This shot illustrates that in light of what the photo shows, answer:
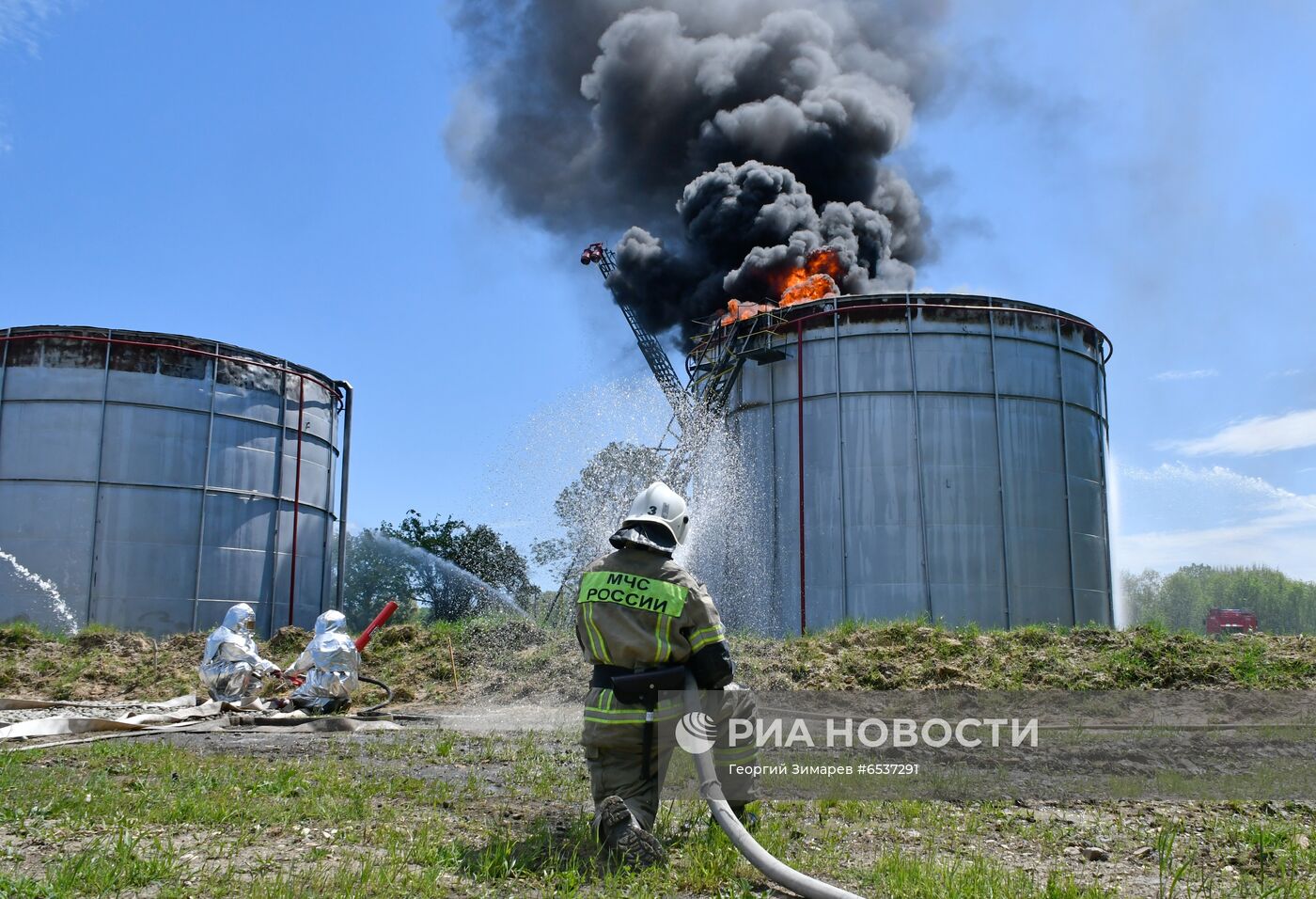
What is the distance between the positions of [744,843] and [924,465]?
15273 millimetres

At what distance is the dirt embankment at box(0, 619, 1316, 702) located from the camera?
12.9m

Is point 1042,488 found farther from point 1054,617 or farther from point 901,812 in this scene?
point 901,812

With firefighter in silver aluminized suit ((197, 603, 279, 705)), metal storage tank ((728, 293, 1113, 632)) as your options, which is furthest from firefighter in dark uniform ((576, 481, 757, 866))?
metal storage tank ((728, 293, 1113, 632))

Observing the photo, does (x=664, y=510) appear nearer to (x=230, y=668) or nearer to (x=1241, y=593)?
(x=230, y=668)

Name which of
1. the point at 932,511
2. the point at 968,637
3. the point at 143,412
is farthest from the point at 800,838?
the point at 143,412

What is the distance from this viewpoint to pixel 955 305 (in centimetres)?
1986

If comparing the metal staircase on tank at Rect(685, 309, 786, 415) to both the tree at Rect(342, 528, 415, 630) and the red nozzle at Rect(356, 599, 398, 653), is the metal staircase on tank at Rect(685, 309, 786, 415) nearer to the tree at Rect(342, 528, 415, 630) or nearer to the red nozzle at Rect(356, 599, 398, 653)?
the red nozzle at Rect(356, 599, 398, 653)

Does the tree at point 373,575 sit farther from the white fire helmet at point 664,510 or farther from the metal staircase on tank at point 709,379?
the white fire helmet at point 664,510

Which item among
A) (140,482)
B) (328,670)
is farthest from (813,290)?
(140,482)

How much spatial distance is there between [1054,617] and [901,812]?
14.6m

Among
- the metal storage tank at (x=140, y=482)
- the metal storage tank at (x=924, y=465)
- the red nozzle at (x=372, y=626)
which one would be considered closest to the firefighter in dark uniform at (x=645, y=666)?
the red nozzle at (x=372, y=626)

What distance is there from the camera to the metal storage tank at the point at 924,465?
18.9 metres

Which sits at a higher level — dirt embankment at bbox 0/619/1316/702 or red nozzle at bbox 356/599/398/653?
red nozzle at bbox 356/599/398/653

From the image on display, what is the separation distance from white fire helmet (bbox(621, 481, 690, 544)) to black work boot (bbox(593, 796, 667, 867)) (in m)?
1.43
